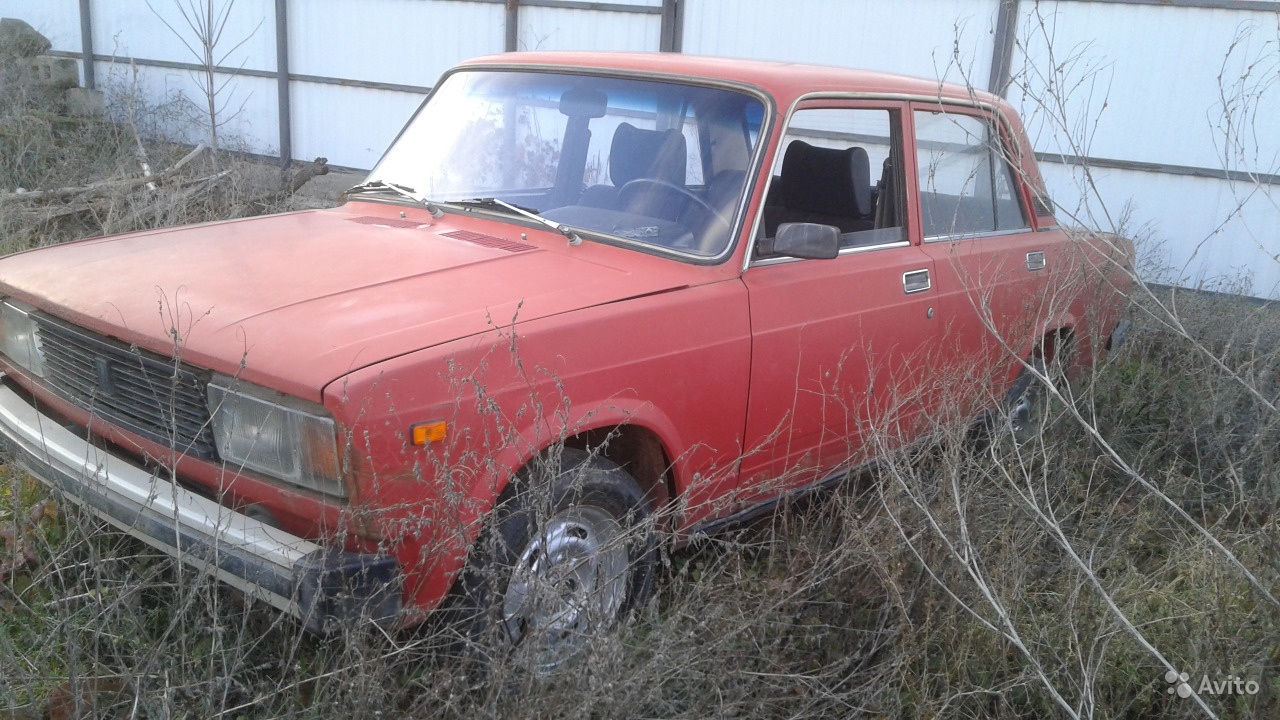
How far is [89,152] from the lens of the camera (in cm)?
1038

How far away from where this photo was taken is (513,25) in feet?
36.8

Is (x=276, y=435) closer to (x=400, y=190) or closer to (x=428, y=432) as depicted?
(x=428, y=432)

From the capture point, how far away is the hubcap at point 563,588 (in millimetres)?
2365

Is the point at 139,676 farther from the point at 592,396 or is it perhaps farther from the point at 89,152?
the point at 89,152

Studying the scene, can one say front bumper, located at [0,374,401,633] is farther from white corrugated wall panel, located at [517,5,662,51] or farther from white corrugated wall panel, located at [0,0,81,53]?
white corrugated wall panel, located at [0,0,81,53]

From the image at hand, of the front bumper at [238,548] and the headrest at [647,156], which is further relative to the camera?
the headrest at [647,156]

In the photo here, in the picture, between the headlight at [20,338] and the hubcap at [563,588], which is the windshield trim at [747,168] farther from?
the headlight at [20,338]

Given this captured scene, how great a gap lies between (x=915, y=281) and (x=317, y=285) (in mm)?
2233

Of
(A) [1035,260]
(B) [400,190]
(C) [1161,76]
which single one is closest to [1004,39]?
(C) [1161,76]

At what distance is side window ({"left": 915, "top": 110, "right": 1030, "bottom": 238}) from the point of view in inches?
167

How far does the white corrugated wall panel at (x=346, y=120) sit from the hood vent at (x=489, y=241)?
29.1ft

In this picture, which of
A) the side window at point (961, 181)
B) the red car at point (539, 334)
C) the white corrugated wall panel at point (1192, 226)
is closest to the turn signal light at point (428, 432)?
the red car at point (539, 334)

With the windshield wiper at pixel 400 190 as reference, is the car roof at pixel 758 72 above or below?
above

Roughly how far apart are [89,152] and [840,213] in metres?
9.01
